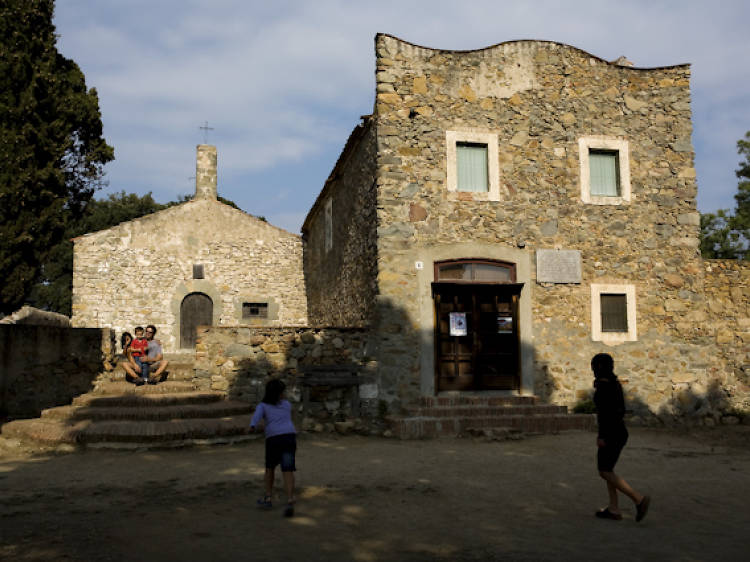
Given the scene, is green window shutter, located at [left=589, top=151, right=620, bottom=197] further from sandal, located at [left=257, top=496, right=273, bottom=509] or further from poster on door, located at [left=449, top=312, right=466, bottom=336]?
sandal, located at [left=257, top=496, right=273, bottom=509]

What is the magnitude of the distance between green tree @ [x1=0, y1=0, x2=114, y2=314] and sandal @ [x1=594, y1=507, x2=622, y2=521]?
30.7ft

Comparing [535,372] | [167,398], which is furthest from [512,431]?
[167,398]

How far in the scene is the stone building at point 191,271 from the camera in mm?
16875

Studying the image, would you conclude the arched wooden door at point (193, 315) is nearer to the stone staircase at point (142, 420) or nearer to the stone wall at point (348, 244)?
the stone wall at point (348, 244)

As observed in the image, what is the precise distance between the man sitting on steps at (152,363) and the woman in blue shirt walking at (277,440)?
6.07 m

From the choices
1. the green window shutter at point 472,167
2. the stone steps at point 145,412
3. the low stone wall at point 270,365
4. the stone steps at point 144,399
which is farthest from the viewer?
the green window shutter at point 472,167

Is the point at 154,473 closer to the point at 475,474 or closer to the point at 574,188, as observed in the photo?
the point at 475,474

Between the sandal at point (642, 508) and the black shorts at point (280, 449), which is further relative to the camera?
the black shorts at point (280, 449)

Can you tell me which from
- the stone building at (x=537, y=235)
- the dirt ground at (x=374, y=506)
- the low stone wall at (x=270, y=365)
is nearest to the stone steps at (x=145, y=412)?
the low stone wall at (x=270, y=365)

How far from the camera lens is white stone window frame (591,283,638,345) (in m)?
11.6

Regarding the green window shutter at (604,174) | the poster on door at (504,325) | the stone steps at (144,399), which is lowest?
the stone steps at (144,399)

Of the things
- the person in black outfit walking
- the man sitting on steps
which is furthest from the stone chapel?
the person in black outfit walking

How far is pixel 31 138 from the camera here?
10305mm

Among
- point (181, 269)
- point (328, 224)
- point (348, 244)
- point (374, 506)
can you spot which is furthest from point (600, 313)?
point (181, 269)
